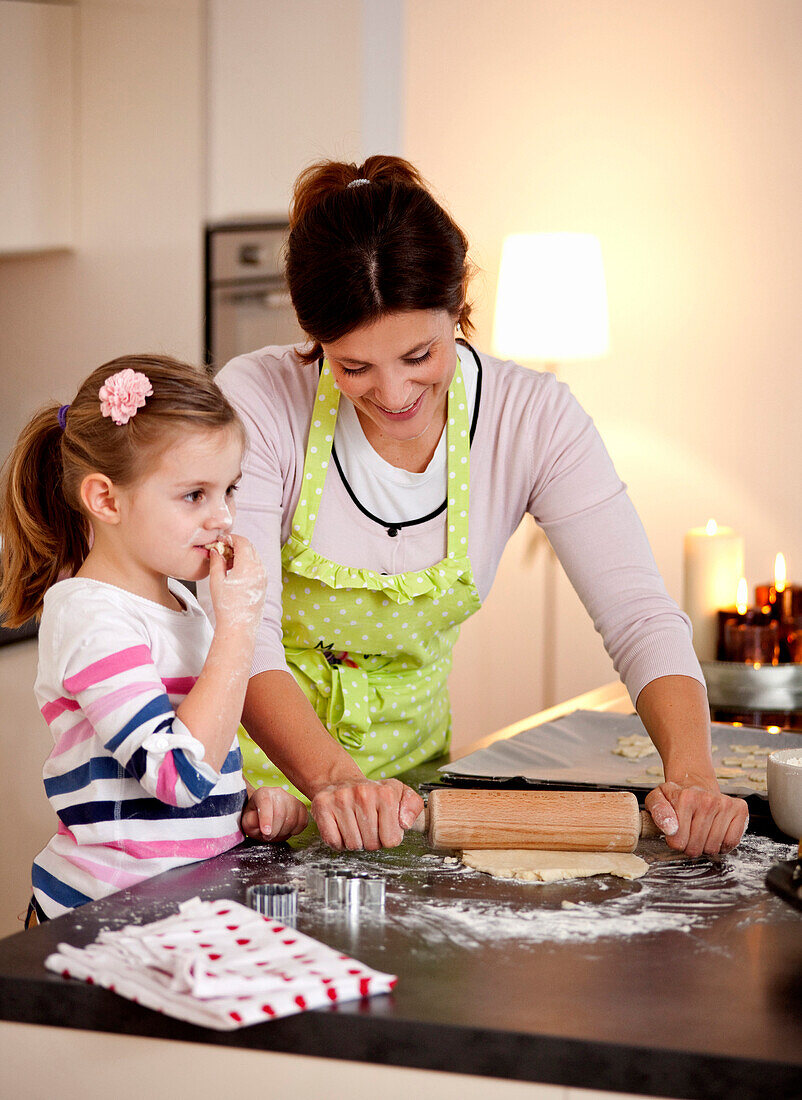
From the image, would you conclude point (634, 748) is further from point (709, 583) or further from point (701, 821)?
point (709, 583)

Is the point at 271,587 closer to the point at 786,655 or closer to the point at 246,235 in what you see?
the point at 786,655

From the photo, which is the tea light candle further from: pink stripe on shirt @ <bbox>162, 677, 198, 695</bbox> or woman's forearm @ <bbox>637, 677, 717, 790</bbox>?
pink stripe on shirt @ <bbox>162, 677, 198, 695</bbox>

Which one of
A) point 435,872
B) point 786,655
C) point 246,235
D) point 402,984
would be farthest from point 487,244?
point 402,984

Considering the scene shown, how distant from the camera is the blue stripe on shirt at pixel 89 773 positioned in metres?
1.03

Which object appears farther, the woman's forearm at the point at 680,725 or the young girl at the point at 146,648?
the woman's forearm at the point at 680,725

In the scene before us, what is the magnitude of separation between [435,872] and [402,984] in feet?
0.80

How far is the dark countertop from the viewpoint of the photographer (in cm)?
71

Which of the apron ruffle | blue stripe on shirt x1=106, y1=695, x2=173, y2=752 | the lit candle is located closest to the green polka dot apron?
the apron ruffle

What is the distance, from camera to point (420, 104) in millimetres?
3609

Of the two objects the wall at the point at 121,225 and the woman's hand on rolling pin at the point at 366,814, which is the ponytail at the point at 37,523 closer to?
the woman's hand on rolling pin at the point at 366,814

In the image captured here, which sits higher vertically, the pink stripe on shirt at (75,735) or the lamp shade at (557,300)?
the lamp shade at (557,300)

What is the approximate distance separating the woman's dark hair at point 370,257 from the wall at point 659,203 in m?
1.88

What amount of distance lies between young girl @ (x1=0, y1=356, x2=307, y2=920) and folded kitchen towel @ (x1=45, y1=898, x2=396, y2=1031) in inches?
6.0

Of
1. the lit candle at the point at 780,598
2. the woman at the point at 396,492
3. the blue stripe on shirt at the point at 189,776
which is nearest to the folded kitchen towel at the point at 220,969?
the blue stripe on shirt at the point at 189,776
